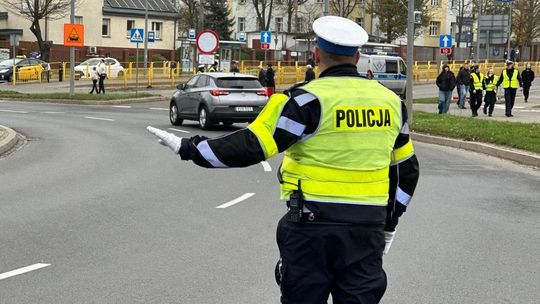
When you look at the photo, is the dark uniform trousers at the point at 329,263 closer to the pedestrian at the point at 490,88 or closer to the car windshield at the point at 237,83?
the car windshield at the point at 237,83

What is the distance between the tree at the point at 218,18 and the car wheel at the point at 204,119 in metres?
56.3

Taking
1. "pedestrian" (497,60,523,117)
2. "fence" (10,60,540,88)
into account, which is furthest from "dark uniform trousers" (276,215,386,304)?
"fence" (10,60,540,88)

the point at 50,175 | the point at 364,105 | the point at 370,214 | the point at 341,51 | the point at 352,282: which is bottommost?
the point at 50,175

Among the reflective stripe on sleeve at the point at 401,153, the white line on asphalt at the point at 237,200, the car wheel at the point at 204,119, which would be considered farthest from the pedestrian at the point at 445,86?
the reflective stripe on sleeve at the point at 401,153

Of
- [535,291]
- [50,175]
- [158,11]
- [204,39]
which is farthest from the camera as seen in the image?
[158,11]

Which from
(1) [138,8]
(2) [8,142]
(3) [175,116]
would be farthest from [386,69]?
(1) [138,8]

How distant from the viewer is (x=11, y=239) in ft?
25.1

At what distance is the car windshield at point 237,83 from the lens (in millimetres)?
21561

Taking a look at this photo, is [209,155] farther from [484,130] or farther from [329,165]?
[484,130]

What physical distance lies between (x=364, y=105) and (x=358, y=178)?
1.04ft

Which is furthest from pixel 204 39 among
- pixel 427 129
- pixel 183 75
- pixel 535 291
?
pixel 535 291

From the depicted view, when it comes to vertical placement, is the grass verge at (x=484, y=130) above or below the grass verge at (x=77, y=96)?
above

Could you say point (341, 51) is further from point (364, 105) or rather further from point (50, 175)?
point (50, 175)

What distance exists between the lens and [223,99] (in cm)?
2114
